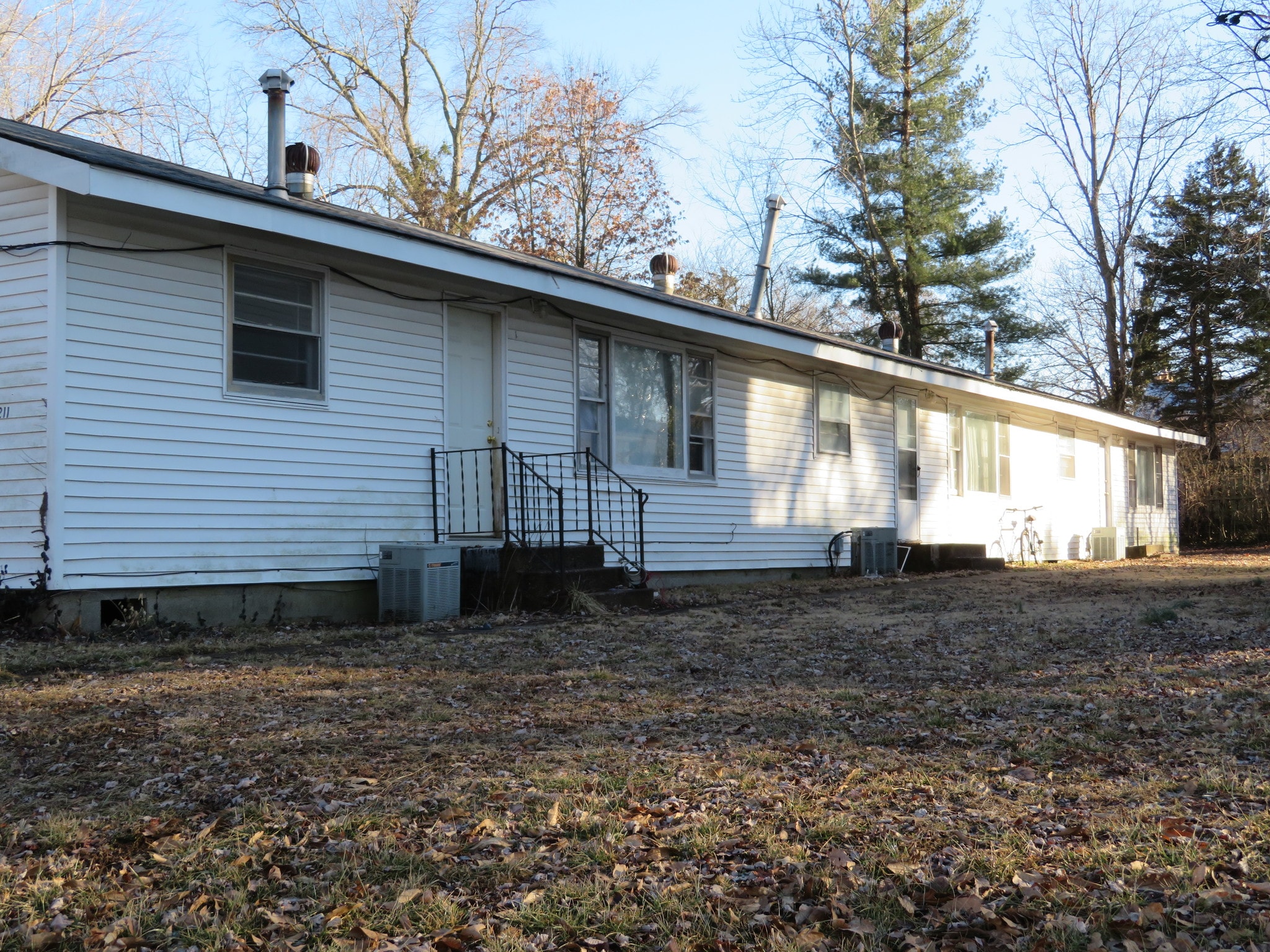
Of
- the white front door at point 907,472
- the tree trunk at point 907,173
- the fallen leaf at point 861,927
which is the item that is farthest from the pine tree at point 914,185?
the fallen leaf at point 861,927

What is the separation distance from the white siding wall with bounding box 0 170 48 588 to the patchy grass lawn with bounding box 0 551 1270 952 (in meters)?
0.80

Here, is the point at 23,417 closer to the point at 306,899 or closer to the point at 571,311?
the point at 571,311

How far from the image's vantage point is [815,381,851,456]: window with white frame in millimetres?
16312

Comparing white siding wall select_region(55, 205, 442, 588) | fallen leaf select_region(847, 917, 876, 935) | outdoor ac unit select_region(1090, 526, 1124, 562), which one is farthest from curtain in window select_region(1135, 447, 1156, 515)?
fallen leaf select_region(847, 917, 876, 935)

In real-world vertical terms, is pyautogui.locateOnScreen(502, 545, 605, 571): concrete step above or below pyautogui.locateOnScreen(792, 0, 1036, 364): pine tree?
below

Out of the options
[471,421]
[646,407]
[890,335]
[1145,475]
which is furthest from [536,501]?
[1145,475]

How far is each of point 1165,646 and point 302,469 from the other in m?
6.86

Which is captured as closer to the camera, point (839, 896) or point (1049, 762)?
point (839, 896)

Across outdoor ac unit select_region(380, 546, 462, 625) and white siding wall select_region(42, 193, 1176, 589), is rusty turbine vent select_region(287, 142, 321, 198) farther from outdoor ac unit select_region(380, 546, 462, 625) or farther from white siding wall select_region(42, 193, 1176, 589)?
outdoor ac unit select_region(380, 546, 462, 625)

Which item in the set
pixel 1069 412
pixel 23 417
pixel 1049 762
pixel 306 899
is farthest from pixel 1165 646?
pixel 1069 412

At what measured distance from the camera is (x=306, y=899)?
325cm

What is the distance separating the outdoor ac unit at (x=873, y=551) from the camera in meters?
16.4

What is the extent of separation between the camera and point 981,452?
20.5 m

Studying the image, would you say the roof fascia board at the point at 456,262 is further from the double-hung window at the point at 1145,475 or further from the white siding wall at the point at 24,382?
the double-hung window at the point at 1145,475
